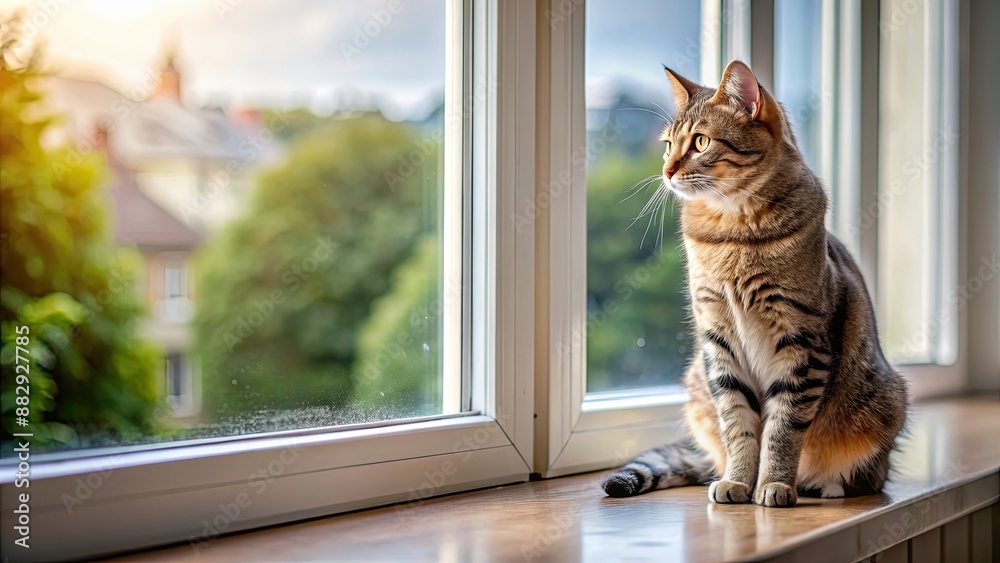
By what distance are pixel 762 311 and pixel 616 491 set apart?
1.19 ft

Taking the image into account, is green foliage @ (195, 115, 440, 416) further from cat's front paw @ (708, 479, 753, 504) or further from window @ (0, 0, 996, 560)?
cat's front paw @ (708, 479, 753, 504)

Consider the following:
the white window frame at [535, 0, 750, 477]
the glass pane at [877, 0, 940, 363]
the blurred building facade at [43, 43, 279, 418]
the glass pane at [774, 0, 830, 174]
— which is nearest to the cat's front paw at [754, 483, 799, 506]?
the white window frame at [535, 0, 750, 477]

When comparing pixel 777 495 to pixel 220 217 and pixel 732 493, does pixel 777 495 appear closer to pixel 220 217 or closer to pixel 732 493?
pixel 732 493

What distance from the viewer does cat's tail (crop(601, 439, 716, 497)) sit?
4.49 feet

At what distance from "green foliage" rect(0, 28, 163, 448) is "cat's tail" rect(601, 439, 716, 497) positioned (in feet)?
2.32

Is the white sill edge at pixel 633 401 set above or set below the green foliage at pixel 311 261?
below

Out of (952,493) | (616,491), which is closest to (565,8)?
(616,491)

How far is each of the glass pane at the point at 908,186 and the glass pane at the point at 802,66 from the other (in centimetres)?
30

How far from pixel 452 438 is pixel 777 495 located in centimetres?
49

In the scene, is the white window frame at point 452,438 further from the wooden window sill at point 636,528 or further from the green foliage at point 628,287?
the green foliage at point 628,287

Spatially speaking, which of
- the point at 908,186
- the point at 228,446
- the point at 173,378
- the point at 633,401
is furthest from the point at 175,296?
the point at 908,186

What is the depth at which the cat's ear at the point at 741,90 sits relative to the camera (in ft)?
4.26

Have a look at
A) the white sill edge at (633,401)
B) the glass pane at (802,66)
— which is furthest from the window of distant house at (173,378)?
the glass pane at (802,66)

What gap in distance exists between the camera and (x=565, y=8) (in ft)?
4.91
